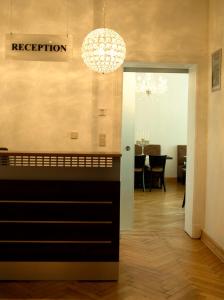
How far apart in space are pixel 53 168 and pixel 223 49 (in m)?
2.49

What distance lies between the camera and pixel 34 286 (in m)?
3.55

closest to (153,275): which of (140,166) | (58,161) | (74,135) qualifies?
(58,161)

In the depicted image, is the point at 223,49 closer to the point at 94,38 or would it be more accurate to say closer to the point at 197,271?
the point at 94,38

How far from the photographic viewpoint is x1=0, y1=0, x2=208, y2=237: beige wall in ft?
17.2

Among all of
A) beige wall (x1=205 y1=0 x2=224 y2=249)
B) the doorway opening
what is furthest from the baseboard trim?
the doorway opening

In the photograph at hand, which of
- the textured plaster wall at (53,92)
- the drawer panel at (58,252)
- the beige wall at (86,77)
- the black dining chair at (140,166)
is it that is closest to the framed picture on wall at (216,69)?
the beige wall at (86,77)

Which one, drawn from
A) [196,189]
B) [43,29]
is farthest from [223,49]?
[43,29]

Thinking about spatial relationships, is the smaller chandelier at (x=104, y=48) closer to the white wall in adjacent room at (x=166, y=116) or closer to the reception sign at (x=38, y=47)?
the reception sign at (x=38, y=47)

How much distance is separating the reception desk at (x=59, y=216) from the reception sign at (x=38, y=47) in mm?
2050

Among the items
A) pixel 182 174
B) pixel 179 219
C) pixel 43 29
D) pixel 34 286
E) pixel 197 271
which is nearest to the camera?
pixel 34 286

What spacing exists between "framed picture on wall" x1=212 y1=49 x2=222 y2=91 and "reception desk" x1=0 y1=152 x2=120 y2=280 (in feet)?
6.23

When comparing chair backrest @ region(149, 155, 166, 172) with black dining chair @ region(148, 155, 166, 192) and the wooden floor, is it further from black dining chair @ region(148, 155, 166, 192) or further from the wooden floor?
the wooden floor

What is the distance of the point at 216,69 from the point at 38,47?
7.74 feet

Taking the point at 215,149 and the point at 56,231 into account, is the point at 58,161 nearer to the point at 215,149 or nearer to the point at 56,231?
the point at 56,231
